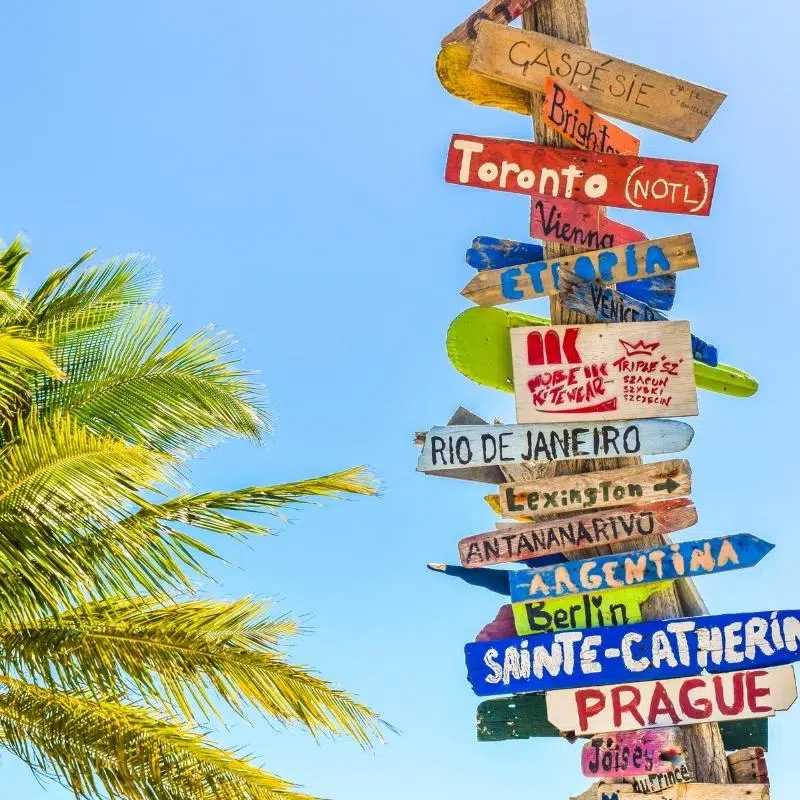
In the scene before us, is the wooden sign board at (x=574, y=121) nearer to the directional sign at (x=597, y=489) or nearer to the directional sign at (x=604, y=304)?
the directional sign at (x=604, y=304)

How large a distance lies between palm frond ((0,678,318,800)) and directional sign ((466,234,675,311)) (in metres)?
3.51

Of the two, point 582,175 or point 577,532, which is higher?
point 582,175

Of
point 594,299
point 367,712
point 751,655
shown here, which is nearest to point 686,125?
point 594,299

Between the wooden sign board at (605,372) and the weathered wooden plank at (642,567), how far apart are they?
2.98 ft

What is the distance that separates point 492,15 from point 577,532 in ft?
11.6

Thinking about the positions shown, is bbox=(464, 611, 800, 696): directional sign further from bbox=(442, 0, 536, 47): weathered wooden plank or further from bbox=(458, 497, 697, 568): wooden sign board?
bbox=(442, 0, 536, 47): weathered wooden plank

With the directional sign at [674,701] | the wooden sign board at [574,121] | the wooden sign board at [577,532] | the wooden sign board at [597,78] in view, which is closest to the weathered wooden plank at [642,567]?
the wooden sign board at [577,532]

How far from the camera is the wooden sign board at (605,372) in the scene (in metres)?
8.09

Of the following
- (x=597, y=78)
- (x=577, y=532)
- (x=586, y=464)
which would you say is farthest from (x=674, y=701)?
(x=597, y=78)

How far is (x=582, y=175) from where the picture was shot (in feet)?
27.6

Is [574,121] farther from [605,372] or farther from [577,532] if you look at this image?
[577,532]

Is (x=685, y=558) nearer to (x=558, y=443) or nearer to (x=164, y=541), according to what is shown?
(x=558, y=443)

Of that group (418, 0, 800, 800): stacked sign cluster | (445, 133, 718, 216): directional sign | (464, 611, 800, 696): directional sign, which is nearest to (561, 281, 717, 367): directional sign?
(418, 0, 800, 800): stacked sign cluster

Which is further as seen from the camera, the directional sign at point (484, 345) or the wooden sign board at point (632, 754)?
the directional sign at point (484, 345)
